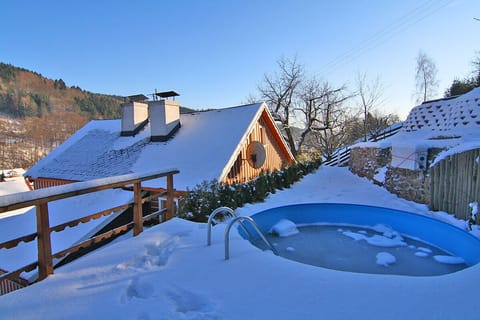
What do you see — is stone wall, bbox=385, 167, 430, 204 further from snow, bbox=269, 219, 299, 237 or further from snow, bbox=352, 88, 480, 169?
snow, bbox=269, 219, 299, 237

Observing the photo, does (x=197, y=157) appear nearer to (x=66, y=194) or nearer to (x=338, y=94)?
(x=66, y=194)

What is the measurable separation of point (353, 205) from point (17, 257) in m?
8.42

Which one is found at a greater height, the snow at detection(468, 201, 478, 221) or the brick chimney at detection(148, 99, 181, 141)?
the brick chimney at detection(148, 99, 181, 141)

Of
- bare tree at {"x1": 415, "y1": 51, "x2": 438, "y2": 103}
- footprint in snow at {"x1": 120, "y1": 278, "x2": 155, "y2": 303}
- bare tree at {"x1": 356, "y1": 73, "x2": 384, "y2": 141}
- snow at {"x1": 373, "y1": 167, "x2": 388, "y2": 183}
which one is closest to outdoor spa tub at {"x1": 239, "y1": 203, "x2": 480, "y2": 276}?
footprint in snow at {"x1": 120, "y1": 278, "x2": 155, "y2": 303}

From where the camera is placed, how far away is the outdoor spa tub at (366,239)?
477 centimetres

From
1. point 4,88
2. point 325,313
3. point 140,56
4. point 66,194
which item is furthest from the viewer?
point 4,88

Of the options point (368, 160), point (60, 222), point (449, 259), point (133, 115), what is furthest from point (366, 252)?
point (133, 115)

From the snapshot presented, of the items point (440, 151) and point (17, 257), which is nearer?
point (17, 257)

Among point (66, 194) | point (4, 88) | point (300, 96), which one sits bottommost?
point (66, 194)

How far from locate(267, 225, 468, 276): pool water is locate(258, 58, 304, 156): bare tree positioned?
13900 millimetres

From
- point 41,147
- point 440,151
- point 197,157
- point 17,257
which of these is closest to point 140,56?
point 197,157

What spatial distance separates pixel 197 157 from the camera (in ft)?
29.1

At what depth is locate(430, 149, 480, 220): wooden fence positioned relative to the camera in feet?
17.8

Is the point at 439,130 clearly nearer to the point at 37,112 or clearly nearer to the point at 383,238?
the point at 383,238
